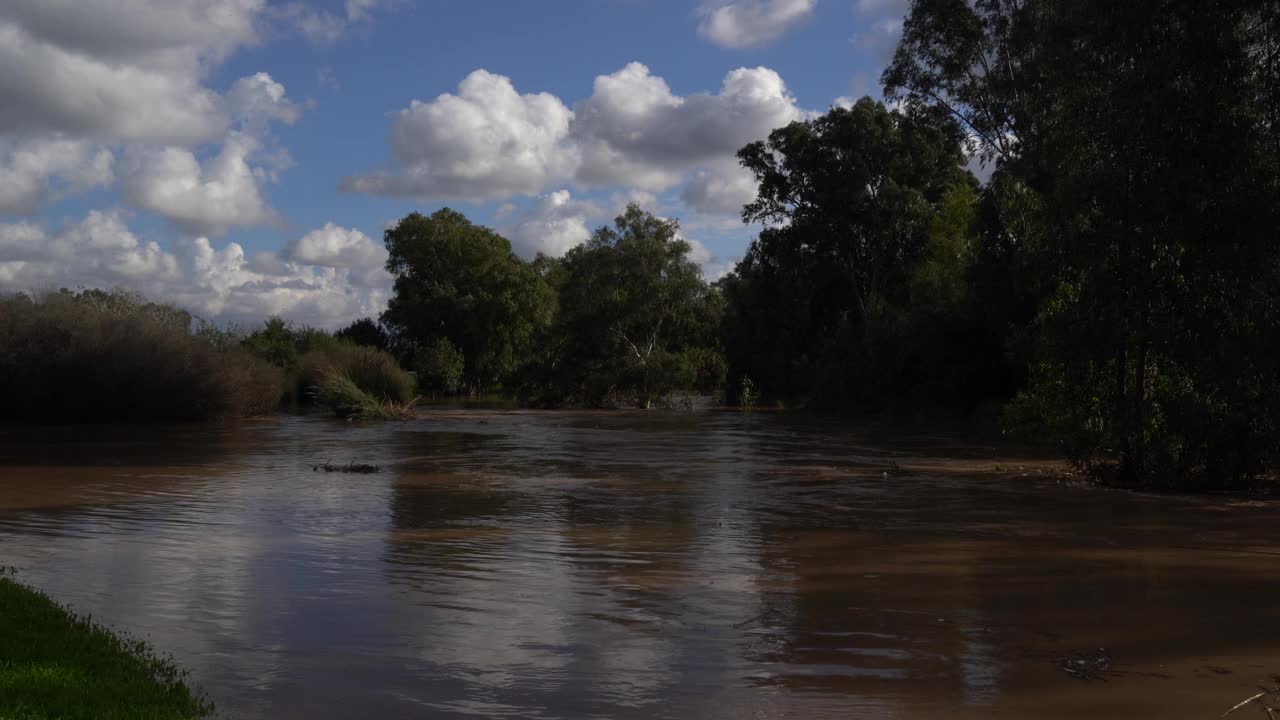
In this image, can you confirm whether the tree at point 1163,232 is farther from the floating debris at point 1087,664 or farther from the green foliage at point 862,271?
the green foliage at point 862,271

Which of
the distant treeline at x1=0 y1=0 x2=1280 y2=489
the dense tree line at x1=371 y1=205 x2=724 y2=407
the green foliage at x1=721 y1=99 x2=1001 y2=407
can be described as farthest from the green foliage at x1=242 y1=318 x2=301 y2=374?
the green foliage at x1=721 y1=99 x2=1001 y2=407

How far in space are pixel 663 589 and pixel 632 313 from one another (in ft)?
154

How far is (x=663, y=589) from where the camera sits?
1015 centimetres

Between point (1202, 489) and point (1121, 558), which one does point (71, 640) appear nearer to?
point (1121, 558)

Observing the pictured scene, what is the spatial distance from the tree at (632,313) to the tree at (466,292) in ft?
66.2

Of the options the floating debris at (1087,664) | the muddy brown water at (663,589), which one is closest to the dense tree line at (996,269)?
the muddy brown water at (663,589)

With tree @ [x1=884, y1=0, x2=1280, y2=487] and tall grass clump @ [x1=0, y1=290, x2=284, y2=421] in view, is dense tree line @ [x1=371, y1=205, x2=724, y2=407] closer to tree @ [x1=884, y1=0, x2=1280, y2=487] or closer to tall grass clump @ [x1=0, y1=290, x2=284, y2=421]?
tall grass clump @ [x1=0, y1=290, x2=284, y2=421]

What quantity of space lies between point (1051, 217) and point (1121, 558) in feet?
26.4

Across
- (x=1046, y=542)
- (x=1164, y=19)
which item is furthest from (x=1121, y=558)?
(x=1164, y=19)

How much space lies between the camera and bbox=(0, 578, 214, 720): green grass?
217 inches

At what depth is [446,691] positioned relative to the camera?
6812 millimetres

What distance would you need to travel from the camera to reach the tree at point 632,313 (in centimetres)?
5634

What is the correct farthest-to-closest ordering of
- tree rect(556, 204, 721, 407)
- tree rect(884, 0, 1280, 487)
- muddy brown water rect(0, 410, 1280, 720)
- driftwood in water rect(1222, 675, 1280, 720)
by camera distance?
1. tree rect(556, 204, 721, 407)
2. tree rect(884, 0, 1280, 487)
3. muddy brown water rect(0, 410, 1280, 720)
4. driftwood in water rect(1222, 675, 1280, 720)

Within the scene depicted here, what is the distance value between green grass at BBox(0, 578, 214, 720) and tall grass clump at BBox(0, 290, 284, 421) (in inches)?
1298
